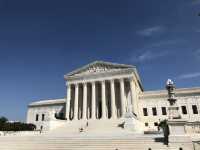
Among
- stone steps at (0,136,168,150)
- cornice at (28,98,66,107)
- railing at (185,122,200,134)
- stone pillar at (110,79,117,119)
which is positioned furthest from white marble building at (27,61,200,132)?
railing at (185,122,200,134)

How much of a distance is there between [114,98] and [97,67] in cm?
953

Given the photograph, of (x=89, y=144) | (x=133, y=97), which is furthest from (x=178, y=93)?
(x=89, y=144)

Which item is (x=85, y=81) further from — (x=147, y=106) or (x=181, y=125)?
(x=181, y=125)

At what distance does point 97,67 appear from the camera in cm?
5216

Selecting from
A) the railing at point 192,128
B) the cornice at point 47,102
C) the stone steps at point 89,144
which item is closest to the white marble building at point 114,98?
the cornice at point 47,102

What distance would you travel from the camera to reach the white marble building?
48.0 m

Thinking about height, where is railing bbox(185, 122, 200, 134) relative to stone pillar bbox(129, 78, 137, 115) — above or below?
below

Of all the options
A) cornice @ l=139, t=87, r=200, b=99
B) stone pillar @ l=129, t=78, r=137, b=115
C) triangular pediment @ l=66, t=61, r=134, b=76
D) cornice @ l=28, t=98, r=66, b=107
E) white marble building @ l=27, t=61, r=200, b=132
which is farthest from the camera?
cornice @ l=28, t=98, r=66, b=107

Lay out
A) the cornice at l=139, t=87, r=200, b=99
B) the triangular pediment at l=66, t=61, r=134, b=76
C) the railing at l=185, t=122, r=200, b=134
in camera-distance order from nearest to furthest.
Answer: the railing at l=185, t=122, r=200, b=134
the triangular pediment at l=66, t=61, r=134, b=76
the cornice at l=139, t=87, r=200, b=99

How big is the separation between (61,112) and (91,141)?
1655 inches

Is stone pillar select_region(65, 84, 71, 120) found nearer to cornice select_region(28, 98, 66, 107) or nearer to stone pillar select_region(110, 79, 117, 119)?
cornice select_region(28, 98, 66, 107)

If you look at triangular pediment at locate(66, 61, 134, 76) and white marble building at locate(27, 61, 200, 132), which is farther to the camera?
triangular pediment at locate(66, 61, 134, 76)

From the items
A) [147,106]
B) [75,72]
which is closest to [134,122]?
[147,106]

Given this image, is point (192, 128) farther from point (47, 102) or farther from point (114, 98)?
point (47, 102)
